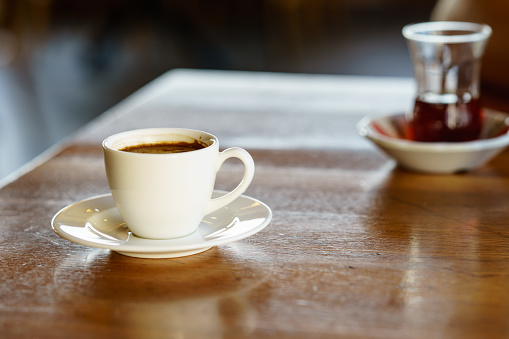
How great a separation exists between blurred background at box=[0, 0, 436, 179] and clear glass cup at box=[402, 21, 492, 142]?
8.45 feet

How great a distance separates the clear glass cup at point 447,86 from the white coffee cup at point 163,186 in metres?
0.36

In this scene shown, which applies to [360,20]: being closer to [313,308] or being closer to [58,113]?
[58,113]

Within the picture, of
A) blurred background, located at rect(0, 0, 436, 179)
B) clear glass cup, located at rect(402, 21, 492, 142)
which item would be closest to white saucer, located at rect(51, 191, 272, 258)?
clear glass cup, located at rect(402, 21, 492, 142)

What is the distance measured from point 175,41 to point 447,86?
10.7 ft

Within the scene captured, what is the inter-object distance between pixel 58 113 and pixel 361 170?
2561 millimetres

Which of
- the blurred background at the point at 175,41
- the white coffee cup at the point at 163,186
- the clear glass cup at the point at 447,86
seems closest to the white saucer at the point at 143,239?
the white coffee cup at the point at 163,186

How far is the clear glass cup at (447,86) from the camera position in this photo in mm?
876

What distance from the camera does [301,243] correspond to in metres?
0.64

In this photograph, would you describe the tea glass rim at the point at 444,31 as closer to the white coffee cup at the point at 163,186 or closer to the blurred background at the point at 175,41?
the white coffee cup at the point at 163,186

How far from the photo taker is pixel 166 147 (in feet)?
2.14

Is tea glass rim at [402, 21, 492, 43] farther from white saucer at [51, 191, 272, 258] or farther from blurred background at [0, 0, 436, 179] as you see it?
blurred background at [0, 0, 436, 179]

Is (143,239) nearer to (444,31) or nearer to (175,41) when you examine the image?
(444,31)

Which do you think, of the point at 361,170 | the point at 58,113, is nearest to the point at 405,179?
the point at 361,170

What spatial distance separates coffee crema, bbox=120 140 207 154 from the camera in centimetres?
64
